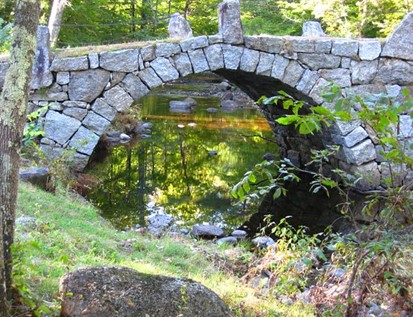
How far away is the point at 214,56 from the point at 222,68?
0.80 ft

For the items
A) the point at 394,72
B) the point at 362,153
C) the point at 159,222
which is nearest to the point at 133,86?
the point at 159,222

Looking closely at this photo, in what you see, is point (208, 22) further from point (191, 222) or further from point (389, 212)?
point (389, 212)

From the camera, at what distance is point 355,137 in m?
8.05

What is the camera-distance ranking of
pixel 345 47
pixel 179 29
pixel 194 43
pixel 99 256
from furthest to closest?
pixel 179 29 < pixel 345 47 < pixel 194 43 < pixel 99 256

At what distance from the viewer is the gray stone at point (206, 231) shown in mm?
6473

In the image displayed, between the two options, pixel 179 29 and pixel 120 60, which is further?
pixel 179 29

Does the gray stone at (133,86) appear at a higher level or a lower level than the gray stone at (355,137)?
higher

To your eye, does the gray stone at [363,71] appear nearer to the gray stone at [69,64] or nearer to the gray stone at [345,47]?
the gray stone at [345,47]

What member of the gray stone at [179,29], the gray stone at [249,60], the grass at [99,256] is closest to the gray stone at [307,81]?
the gray stone at [249,60]

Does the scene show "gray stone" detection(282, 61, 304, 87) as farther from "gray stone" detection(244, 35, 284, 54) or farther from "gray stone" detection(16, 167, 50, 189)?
"gray stone" detection(16, 167, 50, 189)

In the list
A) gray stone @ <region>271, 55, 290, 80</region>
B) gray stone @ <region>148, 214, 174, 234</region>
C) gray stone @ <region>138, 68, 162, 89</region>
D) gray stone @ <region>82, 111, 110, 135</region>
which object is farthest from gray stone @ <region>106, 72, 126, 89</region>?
gray stone @ <region>271, 55, 290, 80</region>

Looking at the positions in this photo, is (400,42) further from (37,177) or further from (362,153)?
(37,177)

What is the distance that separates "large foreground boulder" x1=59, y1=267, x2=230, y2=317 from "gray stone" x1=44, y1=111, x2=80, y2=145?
16.4ft

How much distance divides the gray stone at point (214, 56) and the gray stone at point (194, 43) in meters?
0.09
